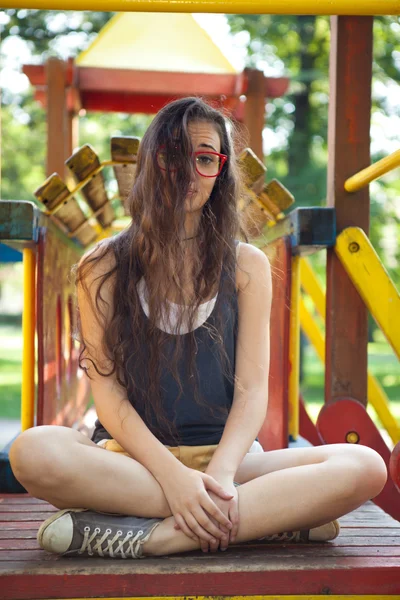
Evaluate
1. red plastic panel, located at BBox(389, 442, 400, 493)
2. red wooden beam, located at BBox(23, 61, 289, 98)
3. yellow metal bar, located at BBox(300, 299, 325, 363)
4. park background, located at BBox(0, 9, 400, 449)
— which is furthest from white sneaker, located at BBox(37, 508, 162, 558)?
park background, located at BBox(0, 9, 400, 449)

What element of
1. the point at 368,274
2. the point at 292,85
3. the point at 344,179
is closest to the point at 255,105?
the point at 344,179

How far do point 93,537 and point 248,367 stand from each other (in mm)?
570

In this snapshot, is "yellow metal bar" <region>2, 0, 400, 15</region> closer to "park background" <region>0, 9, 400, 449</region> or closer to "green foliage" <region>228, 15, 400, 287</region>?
"park background" <region>0, 9, 400, 449</region>

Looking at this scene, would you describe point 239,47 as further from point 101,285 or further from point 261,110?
point 101,285

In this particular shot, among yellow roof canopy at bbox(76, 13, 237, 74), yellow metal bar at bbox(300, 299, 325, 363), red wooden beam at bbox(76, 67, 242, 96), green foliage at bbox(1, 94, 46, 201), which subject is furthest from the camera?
green foliage at bbox(1, 94, 46, 201)

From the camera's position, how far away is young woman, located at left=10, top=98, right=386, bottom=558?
1.66 meters

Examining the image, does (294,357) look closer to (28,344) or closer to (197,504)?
(28,344)

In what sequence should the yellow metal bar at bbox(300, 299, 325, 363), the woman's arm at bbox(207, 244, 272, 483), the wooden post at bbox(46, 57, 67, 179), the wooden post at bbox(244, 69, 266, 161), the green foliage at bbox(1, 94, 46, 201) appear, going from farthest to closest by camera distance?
the green foliage at bbox(1, 94, 46, 201) < the yellow metal bar at bbox(300, 299, 325, 363) < the wooden post at bbox(244, 69, 266, 161) < the wooden post at bbox(46, 57, 67, 179) < the woman's arm at bbox(207, 244, 272, 483)

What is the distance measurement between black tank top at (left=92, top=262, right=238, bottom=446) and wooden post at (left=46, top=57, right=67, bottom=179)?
7.98ft

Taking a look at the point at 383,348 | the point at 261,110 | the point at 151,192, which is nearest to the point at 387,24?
the point at 261,110

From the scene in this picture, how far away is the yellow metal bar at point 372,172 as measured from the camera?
2094 millimetres

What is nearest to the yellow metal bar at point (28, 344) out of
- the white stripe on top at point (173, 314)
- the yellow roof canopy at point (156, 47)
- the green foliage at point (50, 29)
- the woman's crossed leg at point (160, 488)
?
the white stripe on top at point (173, 314)

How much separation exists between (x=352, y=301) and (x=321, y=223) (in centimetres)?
30

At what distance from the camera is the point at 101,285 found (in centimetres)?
192
